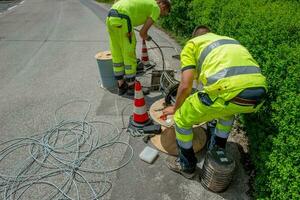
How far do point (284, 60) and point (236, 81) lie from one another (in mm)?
746

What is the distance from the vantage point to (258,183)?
3.23 metres

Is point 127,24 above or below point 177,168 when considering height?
above

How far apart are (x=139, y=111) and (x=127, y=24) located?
1.61 metres

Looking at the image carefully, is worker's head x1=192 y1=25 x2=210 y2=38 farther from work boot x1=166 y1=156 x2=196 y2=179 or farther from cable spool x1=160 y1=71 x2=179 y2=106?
work boot x1=166 y1=156 x2=196 y2=179

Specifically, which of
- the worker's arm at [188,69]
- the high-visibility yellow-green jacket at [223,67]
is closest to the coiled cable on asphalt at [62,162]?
the worker's arm at [188,69]

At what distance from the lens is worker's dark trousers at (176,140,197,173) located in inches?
139

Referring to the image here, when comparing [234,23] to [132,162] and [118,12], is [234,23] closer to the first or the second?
[118,12]

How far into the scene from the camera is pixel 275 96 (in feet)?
10.5

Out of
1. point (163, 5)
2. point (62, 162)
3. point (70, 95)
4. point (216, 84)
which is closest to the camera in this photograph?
point (216, 84)

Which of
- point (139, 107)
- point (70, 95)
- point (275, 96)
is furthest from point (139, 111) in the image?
point (275, 96)

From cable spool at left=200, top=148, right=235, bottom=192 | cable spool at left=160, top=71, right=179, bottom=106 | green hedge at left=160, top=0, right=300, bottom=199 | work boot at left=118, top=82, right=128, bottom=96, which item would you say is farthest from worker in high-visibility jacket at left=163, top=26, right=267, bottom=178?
work boot at left=118, top=82, right=128, bottom=96

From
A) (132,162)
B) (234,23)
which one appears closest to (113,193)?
(132,162)

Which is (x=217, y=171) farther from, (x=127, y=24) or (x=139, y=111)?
(x=127, y=24)

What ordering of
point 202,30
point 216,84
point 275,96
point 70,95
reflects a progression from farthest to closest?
point 70,95, point 202,30, point 275,96, point 216,84
